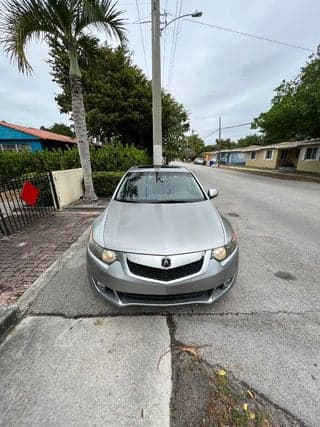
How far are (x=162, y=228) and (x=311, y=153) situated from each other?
80.1ft

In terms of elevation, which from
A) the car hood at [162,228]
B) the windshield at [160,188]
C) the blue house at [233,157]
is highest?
the windshield at [160,188]

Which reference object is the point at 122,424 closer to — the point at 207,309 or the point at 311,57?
the point at 207,309

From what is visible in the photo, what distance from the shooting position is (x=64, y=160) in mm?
9531

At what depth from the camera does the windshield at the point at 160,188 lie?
318cm

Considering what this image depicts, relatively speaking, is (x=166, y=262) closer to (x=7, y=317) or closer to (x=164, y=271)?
(x=164, y=271)

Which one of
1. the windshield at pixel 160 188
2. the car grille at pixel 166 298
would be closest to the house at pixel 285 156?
the windshield at pixel 160 188

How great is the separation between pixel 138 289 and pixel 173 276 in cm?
34

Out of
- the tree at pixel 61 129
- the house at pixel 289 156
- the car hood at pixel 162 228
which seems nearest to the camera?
the car hood at pixel 162 228

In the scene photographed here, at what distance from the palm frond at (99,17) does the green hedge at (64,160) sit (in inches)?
162

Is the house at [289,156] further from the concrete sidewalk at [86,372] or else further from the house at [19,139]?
the house at [19,139]

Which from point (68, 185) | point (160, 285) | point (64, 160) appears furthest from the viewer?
point (64, 160)

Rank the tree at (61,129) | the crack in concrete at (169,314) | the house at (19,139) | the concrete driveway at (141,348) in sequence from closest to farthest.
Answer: the concrete driveway at (141,348), the crack in concrete at (169,314), the house at (19,139), the tree at (61,129)

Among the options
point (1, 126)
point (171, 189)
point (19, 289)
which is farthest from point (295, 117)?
point (1, 126)

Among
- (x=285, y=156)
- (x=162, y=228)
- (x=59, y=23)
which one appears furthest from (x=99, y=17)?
(x=285, y=156)
